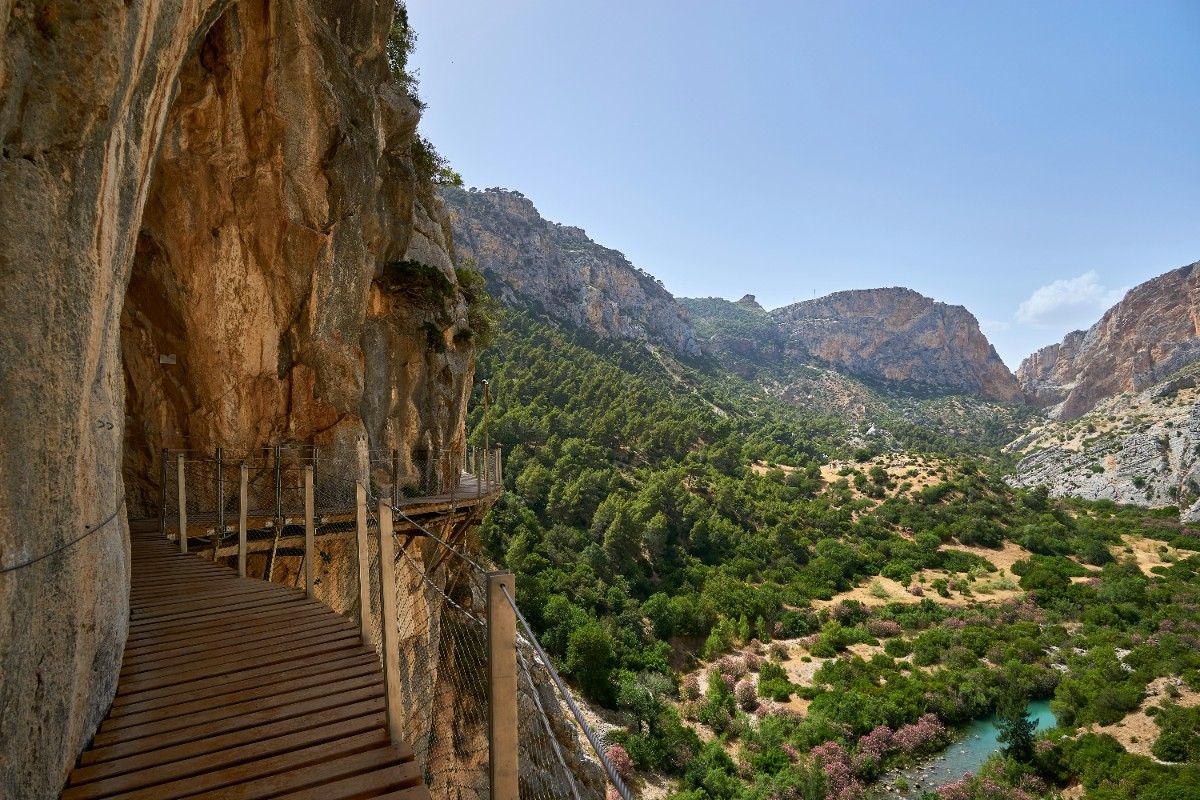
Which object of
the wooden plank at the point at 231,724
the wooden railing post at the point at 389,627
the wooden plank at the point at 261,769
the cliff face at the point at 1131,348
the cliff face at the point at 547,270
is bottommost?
the wooden plank at the point at 261,769

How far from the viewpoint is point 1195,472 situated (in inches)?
2255

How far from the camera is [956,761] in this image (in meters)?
23.3

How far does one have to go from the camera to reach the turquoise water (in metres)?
21.3

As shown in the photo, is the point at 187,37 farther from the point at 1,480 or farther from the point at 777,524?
the point at 777,524

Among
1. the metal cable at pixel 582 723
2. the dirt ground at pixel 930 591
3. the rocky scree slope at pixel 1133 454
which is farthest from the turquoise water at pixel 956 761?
the rocky scree slope at pixel 1133 454

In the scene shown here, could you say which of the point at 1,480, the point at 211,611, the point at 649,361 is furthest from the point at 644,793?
the point at 649,361

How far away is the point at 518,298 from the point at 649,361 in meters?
23.9

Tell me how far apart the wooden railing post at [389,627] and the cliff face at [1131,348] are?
154201mm

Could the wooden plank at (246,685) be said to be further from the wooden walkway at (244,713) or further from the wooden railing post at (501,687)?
the wooden railing post at (501,687)

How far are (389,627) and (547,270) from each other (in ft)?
311

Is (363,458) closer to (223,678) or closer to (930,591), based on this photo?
(223,678)

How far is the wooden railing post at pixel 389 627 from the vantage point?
3.49 meters

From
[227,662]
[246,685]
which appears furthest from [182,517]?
[246,685]

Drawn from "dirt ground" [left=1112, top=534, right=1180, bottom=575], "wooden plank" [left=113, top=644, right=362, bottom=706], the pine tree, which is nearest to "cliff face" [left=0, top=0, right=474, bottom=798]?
"wooden plank" [left=113, top=644, right=362, bottom=706]
